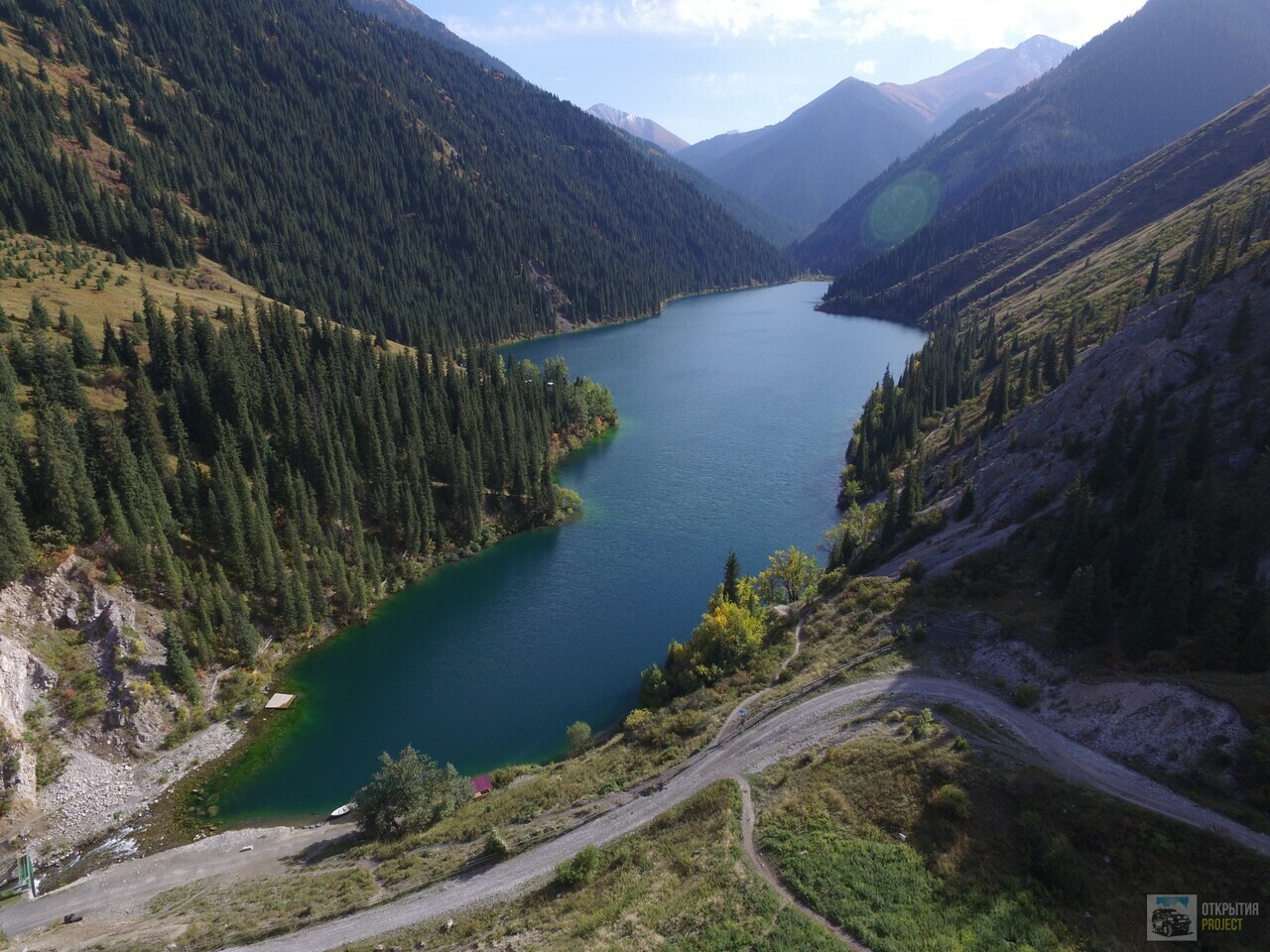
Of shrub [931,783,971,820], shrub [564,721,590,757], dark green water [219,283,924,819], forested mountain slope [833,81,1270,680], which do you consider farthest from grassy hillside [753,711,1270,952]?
dark green water [219,283,924,819]

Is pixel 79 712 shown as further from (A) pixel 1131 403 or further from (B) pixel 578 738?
(A) pixel 1131 403

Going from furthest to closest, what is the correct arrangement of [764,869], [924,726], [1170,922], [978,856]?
[924,726] < [764,869] < [978,856] < [1170,922]

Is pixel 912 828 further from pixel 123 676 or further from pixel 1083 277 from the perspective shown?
pixel 1083 277

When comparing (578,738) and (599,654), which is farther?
(599,654)

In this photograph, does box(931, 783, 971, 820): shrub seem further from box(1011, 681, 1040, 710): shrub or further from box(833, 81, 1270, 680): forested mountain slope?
Answer: box(833, 81, 1270, 680): forested mountain slope

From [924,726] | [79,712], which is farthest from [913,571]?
[79,712]

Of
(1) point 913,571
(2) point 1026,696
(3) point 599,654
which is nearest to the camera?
(2) point 1026,696

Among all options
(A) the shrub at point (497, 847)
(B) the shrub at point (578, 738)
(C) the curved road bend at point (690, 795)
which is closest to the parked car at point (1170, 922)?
(C) the curved road bend at point (690, 795)
